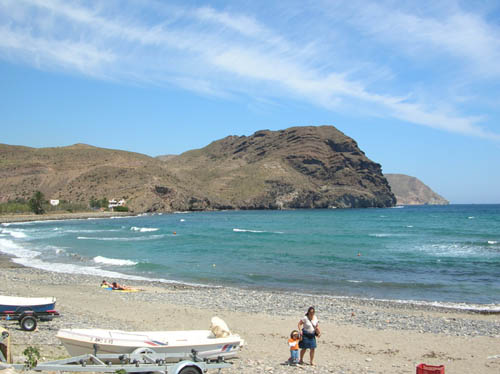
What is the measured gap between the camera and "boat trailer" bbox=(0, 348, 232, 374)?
249 inches

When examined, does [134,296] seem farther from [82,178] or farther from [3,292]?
[82,178]

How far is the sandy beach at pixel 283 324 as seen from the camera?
32.6ft

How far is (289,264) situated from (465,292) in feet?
36.3

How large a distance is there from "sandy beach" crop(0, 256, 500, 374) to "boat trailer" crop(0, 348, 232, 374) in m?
1.25

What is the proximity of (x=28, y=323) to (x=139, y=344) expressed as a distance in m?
5.18

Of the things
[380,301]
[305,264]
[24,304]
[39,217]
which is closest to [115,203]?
[39,217]

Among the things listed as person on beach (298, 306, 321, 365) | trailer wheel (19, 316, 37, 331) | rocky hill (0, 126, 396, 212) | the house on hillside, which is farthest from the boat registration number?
rocky hill (0, 126, 396, 212)

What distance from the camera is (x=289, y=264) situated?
28.1 meters

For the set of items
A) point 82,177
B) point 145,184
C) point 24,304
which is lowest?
point 24,304

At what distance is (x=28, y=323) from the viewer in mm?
10750

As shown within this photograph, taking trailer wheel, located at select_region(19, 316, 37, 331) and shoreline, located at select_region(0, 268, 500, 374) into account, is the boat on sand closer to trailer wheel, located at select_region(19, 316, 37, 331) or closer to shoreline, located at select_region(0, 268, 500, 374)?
shoreline, located at select_region(0, 268, 500, 374)

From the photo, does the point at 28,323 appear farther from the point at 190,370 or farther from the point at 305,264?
the point at 305,264

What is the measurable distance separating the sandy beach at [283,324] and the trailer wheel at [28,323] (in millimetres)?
229

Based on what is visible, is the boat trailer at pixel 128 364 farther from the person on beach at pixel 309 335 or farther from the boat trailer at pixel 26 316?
the boat trailer at pixel 26 316
